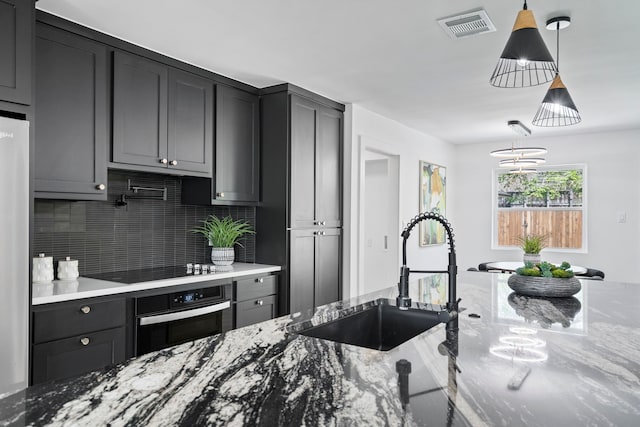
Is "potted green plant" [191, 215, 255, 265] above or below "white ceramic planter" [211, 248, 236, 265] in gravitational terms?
above

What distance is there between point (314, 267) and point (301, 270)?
0.66 ft

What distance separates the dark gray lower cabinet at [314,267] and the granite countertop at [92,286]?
643mm

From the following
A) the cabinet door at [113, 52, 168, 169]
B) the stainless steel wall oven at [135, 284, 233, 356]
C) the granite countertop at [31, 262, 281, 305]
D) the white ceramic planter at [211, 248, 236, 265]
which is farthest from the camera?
the white ceramic planter at [211, 248, 236, 265]

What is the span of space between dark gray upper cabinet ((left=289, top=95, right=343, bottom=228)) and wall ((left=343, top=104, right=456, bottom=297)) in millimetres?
111

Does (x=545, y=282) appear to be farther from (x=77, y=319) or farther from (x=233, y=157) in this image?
(x=233, y=157)

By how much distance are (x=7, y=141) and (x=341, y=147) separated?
298 cm

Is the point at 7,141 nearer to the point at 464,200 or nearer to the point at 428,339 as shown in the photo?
the point at 428,339

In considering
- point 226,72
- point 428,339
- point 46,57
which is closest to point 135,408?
point 428,339

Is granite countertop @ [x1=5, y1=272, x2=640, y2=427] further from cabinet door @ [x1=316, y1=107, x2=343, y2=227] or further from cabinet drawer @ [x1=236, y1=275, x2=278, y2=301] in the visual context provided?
cabinet door @ [x1=316, y1=107, x2=343, y2=227]

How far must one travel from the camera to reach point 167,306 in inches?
113

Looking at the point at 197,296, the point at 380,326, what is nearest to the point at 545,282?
the point at 380,326

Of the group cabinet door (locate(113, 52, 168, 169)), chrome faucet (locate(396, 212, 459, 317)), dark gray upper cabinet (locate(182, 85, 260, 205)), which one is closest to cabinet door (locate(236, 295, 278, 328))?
dark gray upper cabinet (locate(182, 85, 260, 205))

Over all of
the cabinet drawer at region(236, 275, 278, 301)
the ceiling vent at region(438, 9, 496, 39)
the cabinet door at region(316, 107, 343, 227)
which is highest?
the ceiling vent at region(438, 9, 496, 39)

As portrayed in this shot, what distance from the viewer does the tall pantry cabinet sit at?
12.7 ft
